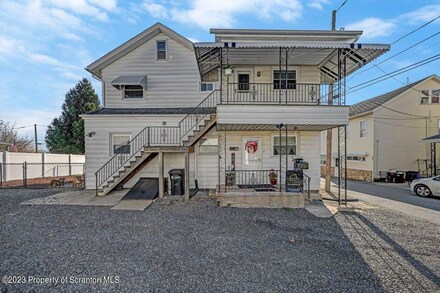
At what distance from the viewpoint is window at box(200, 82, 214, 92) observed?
1208 cm

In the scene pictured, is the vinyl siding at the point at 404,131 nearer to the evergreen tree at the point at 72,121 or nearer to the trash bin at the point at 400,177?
the trash bin at the point at 400,177

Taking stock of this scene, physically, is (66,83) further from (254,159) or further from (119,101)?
(254,159)

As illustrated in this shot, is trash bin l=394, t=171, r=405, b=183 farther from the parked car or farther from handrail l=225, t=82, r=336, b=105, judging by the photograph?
handrail l=225, t=82, r=336, b=105

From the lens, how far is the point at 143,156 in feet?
33.2

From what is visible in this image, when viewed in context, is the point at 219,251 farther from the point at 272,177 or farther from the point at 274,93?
the point at 274,93

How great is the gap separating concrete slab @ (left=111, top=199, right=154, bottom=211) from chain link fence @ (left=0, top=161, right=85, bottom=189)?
202 inches

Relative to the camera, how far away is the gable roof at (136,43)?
1183cm

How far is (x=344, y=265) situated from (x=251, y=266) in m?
1.72

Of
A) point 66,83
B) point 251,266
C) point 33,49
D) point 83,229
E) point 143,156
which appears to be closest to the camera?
point 251,266

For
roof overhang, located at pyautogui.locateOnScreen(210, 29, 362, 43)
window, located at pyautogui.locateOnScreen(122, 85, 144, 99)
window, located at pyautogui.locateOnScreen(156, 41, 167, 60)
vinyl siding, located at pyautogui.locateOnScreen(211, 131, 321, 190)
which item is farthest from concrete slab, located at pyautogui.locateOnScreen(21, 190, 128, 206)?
roof overhang, located at pyautogui.locateOnScreen(210, 29, 362, 43)

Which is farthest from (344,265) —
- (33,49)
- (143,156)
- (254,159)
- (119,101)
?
(33,49)

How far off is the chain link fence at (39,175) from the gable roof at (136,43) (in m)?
6.58

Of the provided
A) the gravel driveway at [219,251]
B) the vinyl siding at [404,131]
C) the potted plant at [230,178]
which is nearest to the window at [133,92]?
the potted plant at [230,178]

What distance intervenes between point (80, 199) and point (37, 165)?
11.2m
